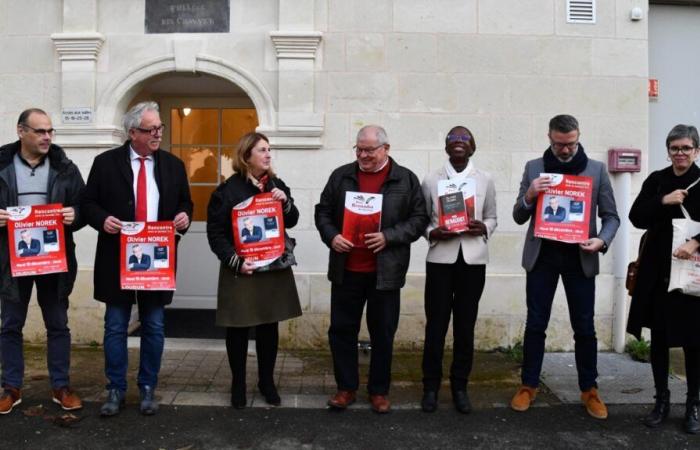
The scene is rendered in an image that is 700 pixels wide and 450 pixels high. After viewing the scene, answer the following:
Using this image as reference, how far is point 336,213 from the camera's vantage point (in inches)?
166

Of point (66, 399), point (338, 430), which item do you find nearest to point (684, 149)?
point (338, 430)

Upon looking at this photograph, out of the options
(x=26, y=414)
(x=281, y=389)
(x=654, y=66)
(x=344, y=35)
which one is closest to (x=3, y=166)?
(x=26, y=414)

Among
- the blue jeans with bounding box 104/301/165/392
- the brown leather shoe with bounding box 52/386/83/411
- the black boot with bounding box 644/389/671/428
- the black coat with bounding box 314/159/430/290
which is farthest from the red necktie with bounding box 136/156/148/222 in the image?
the black boot with bounding box 644/389/671/428

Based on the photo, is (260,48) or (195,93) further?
(195,93)

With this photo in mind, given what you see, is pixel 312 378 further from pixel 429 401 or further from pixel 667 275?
pixel 667 275

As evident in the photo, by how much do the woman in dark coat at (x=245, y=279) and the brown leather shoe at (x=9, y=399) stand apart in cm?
147

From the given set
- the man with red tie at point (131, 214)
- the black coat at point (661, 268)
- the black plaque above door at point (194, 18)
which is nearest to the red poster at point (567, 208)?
the black coat at point (661, 268)

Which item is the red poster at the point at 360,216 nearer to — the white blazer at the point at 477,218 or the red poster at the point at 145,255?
the white blazer at the point at 477,218

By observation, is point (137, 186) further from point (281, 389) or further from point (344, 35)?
point (344, 35)

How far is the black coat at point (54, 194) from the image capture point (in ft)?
12.9

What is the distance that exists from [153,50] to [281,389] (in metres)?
3.49

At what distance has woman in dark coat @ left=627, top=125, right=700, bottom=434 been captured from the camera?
3.83 metres

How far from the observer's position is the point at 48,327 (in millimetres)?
4109

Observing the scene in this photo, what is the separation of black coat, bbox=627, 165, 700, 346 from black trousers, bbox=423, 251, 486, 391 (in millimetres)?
1066
